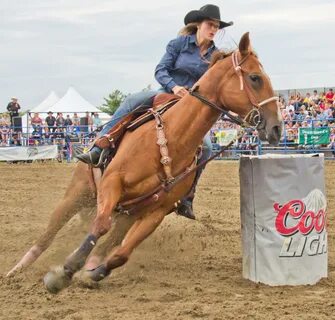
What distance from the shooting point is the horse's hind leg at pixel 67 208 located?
6.37 m

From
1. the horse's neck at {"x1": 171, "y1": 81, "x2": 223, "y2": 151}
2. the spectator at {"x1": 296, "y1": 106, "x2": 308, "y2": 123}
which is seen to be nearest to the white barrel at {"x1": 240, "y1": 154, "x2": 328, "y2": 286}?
the horse's neck at {"x1": 171, "y1": 81, "x2": 223, "y2": 151}

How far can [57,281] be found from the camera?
16.0 ft

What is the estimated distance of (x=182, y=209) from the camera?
6246 millimetres

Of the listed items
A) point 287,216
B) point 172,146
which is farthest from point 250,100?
point 287,216

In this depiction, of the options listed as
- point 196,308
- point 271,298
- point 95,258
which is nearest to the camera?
point 196,308

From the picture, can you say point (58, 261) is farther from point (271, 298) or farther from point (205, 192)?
point (205, 192)

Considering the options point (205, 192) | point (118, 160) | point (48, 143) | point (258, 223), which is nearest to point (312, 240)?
point (258, 223)

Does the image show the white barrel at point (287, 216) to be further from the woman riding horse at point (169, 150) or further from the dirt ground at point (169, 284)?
the woman riding horse at point (169, 150)

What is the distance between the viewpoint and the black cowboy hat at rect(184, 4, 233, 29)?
5660 millimetres

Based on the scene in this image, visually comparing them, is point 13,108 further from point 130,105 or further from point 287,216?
point 287,216

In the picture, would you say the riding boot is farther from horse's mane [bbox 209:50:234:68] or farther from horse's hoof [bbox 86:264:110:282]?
horse's mane [bbox 209:50:234:68]

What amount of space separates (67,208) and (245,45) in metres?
2.62

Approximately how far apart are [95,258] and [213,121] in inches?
65.2

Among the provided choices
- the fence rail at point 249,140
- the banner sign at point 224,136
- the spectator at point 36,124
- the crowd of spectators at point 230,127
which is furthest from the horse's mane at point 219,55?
the spectator at point 36,124
